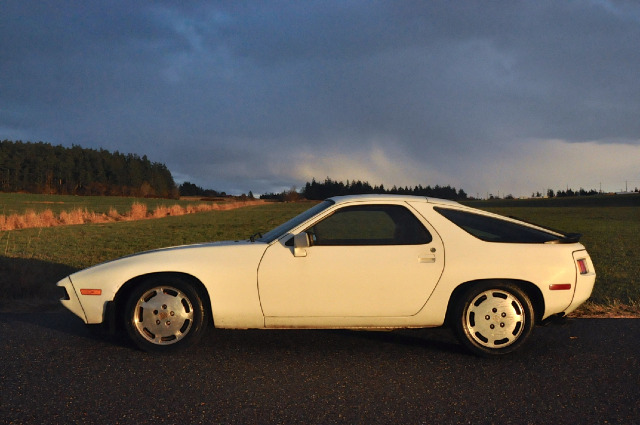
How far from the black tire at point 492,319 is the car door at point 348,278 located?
36 cm

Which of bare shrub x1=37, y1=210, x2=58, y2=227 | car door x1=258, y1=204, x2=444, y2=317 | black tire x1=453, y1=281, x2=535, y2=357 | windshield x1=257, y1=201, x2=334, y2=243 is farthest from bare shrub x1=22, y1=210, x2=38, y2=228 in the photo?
black tire x1=453, y1=281, x2=535, y2=357

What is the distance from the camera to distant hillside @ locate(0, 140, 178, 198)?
10719 cm

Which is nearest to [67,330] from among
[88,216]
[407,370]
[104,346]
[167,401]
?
[104,346]

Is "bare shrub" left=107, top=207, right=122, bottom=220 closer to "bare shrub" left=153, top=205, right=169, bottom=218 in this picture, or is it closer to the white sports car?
"bare shrub" left=153, top=205, right=169, bottom=218

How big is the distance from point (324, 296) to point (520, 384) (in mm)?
1711

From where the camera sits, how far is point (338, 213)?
5168 mm

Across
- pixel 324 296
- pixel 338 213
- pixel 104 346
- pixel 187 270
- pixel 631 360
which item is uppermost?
pixel 338 213

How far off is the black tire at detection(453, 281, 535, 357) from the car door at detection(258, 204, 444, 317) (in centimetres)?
36

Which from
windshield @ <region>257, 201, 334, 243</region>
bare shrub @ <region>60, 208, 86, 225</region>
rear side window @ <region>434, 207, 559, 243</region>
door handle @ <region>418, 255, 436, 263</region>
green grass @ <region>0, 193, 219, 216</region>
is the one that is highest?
green grass @ <region>0, 193, 219, 216</region>

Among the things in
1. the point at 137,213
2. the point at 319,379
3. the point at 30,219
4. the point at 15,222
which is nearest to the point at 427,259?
the point at 319,379

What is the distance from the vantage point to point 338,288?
479 centimetres

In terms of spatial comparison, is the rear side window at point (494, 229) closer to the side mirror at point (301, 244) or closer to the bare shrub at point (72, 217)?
the side mirror at point (301, 244)

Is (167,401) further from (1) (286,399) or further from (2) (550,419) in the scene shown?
(2) (550,419)

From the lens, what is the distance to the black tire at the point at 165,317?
4789mm
